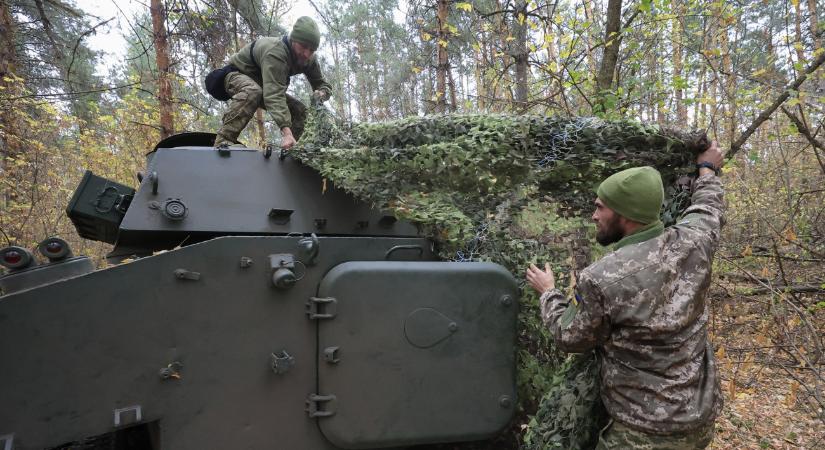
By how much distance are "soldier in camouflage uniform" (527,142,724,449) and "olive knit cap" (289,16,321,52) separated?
2.48 m

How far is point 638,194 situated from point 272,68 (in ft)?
8.89

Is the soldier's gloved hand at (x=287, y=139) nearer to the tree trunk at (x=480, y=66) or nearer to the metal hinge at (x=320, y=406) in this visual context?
the metal hinge at (x=320, y=406)

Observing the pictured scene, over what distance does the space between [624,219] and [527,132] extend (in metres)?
0.85

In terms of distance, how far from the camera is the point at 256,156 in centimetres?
305

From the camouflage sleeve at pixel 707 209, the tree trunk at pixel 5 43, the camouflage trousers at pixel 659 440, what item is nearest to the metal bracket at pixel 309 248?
the camouflage trousers at pixel 659 440

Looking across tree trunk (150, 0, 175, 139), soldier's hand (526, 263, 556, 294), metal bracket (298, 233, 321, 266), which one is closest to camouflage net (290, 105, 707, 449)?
soldier's hand (526, 263, 556, 294)

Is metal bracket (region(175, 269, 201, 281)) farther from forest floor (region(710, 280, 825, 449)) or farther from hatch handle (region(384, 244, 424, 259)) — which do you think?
forest floor (region(710, 280, 825, 449))

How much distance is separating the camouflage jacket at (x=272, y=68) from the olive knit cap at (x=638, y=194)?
2.33 meters

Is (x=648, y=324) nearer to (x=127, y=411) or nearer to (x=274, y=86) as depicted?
(x=127, y=411)

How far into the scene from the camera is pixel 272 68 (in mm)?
3605

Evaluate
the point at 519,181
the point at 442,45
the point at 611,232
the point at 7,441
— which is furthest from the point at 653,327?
the point at 442,45

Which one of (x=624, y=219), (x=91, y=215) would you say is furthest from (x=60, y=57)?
(x=624, y=219)

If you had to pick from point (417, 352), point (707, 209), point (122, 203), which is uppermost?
point (122, 203)

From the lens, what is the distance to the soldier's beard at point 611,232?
2.06 m
